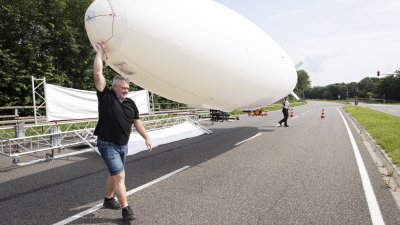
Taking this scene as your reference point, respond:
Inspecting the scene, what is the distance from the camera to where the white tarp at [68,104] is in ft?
35.8

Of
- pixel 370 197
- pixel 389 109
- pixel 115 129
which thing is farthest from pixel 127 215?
pixel 389 109

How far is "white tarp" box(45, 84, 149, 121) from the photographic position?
35.8ft

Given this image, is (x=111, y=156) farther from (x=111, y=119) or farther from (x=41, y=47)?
(x=41, y=47)

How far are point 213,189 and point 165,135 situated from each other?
18.7ft

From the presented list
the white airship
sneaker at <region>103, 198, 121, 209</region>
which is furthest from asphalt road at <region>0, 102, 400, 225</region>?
the white airship

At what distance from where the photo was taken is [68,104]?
11.6 metres

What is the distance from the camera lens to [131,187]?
602 centimetres

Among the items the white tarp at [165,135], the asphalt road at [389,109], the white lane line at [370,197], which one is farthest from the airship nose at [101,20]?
the asphalt road at [389,109]

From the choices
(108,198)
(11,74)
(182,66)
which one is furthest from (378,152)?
(11,74)

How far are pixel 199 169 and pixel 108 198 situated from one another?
111 inches

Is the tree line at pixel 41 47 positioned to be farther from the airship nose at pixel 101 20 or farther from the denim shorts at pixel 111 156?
the denim shorts at pixel 111 156

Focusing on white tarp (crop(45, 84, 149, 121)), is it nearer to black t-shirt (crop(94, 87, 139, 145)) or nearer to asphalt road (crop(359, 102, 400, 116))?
black t-shirt (crop(94, 87, 139, 145))

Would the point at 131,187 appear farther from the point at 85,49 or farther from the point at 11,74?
the point at 85,49

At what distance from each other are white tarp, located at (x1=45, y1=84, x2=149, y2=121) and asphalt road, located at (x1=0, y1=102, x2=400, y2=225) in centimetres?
236
